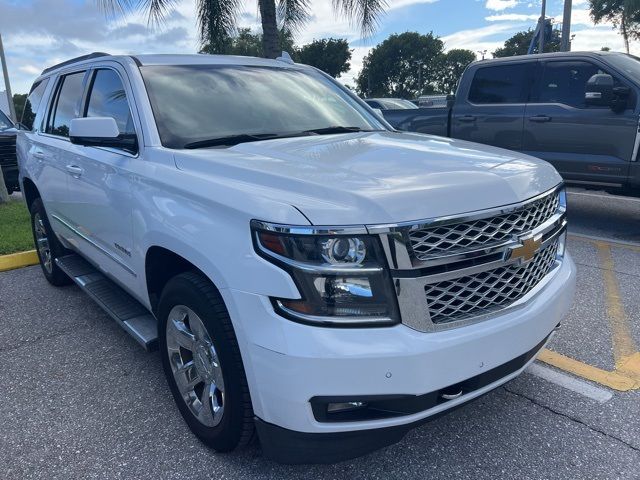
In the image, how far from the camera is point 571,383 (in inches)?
122

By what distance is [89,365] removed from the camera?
3.51 m

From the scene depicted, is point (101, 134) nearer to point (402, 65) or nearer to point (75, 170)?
point (75, 170)

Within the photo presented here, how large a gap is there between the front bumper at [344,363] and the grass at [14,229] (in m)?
4.97

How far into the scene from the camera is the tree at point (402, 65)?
70062mm

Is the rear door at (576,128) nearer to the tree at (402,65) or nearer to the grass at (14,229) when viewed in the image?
the grass at (14,229)

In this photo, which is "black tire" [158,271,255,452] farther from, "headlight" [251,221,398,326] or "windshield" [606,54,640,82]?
"windshield" [606,54,640,82]

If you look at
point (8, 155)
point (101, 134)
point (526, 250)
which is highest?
point (101, 134)

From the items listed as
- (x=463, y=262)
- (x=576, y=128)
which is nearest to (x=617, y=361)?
(x=463, y=262)

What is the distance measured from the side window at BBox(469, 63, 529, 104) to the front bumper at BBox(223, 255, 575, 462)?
5.98 m

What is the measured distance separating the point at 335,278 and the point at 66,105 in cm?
341

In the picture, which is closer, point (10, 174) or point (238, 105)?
point (238, 105)

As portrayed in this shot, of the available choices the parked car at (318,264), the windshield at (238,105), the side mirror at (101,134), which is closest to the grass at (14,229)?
the parked car at (318,264)

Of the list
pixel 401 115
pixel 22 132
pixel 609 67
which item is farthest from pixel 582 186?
pixel 22 132

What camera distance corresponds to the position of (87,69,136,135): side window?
10.5 feet
